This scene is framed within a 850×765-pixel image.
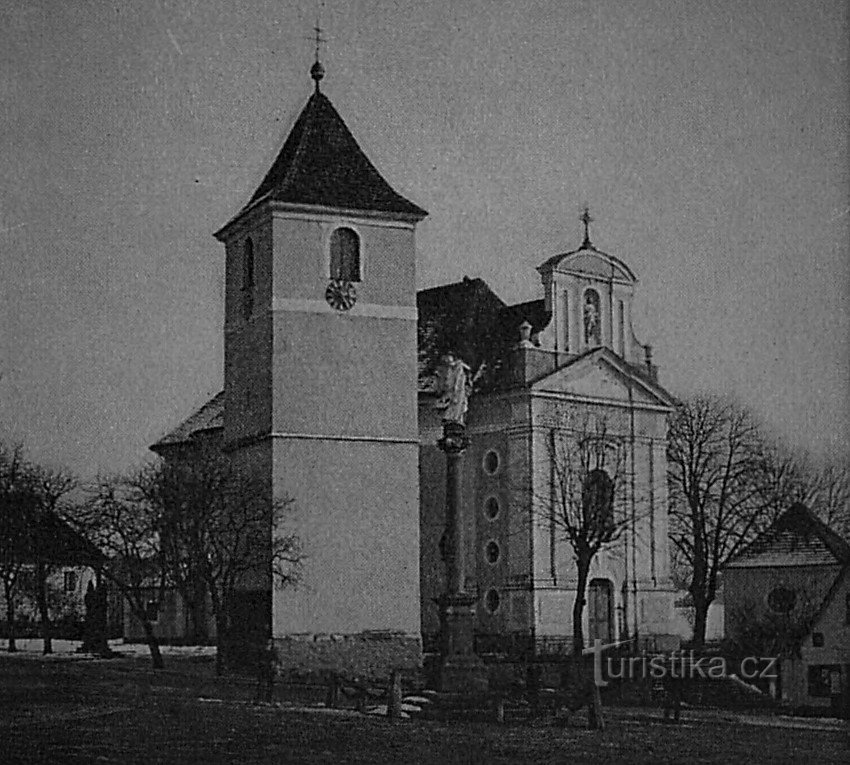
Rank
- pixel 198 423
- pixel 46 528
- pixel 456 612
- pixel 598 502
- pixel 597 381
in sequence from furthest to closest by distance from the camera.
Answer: pixel 597 381, pixel 598 502, pixel 456 612, pixel 198 423, pixel 46 528

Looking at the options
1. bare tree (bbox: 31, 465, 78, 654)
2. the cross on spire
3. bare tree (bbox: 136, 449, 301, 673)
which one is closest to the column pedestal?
bare tree (bbox: 136, 449, 301, 673)

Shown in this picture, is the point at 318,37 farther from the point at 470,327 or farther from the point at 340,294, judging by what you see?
the point at 470,327

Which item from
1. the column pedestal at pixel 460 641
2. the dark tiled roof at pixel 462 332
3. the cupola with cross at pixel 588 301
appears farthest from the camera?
the column pedestal at pixel 460 641

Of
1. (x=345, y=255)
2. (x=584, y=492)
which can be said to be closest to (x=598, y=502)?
(x=584, y=492)

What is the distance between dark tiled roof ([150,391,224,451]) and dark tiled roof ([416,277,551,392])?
1.65 metres

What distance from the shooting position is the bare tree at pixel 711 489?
10.1 meters

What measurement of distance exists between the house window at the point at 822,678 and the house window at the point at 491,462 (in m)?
5.27

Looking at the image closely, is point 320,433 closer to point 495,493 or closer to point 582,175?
point 495,493

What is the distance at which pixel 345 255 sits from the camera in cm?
1305

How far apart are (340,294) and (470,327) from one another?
6.49 feet

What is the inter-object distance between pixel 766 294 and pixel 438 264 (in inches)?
98.1

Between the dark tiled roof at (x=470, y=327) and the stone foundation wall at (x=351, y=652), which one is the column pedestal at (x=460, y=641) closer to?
the stone foundation wall at (x=351, y=652)

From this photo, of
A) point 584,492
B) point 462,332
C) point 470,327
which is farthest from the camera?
point 462,332

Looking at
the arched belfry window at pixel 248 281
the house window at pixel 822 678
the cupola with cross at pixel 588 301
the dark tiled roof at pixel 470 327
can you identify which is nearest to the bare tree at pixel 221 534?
the arched belfry window at pixel 248 281
